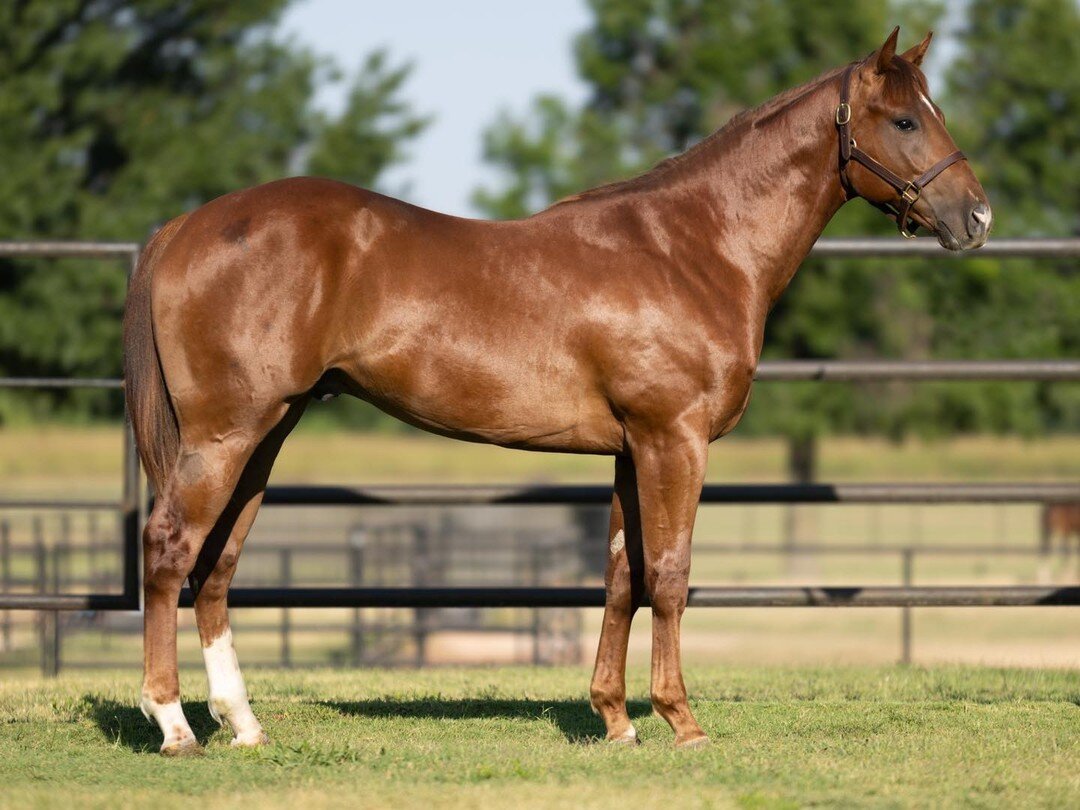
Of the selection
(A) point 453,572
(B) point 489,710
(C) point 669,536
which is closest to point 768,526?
(A) point 453,572

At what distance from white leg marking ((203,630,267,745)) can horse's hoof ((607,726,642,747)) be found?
114cm

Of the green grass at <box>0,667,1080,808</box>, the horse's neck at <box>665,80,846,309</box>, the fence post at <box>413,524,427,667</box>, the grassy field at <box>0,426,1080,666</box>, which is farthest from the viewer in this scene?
the grassy field at <box>0,426,1080,666</box>

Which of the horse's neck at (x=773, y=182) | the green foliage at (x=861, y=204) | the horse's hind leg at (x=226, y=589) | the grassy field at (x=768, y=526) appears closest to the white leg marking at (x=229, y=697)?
the horse's hind leg at (x=226, y=589)

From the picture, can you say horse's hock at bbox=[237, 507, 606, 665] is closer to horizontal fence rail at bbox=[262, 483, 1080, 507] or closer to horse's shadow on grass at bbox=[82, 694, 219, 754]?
horizontal fence rail at bbox=[262, 483, 1080, 507]

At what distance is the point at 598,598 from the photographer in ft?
19.2

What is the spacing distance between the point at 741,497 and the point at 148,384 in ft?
8.13

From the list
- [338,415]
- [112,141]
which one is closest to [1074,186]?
[338,415]

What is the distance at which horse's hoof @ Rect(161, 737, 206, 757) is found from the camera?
4.50 meters

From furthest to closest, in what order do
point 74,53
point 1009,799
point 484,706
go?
1. point 74,53
2. point 484,706
3. point 1009,799

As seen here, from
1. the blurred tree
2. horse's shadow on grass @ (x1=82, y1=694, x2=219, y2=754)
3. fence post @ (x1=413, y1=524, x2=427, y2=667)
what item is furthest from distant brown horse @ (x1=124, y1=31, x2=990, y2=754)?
the blurred tree

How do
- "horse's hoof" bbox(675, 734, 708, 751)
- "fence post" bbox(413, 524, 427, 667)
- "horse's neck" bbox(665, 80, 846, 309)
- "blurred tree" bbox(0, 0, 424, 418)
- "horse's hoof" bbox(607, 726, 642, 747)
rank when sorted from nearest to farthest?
"horse's hoof" bbox(675, 734, 708, 751) → "horse's hoof" bbox(607, 726, 642, 747) → "horse's neck" bbox(665, 80, 846, 309) → "fence post" bbox(413, 524, 427, 667) → "blurred tree" bbox(0, 0, 424, 418)

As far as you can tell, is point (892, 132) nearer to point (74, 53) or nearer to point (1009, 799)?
point (1009, 799)

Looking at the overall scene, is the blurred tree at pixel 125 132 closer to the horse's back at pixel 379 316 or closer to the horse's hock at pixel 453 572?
the horse's hock at pixel 453 572

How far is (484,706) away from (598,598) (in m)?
0.66
